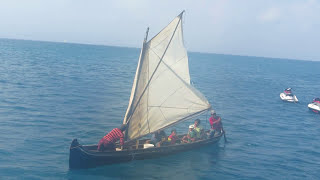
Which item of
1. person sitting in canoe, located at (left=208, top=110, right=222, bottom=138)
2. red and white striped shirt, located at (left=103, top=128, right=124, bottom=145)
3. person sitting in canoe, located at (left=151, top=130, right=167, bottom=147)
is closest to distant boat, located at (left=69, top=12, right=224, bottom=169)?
person sitting in canoe, located at (left=151, top=130, right=167, bottom=147)

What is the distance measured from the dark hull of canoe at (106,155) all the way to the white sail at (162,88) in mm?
1537

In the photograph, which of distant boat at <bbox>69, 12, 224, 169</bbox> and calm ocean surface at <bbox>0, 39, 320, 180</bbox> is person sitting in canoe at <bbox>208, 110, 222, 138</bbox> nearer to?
calm ocean surface at <bbox>0, 39, 320, 180</bbox>

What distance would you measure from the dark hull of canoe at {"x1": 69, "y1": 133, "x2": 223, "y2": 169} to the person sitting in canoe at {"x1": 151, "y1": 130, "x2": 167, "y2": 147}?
69cm

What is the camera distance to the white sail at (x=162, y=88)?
24000 millimetres

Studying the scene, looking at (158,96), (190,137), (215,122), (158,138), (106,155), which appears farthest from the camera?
(215,122)

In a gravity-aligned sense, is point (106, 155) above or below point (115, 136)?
below

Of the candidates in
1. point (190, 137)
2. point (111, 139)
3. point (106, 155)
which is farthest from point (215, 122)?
point (106, 155)

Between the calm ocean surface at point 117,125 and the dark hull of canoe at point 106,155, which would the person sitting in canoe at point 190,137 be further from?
the calm ocean surface at point 117,125

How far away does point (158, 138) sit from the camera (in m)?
25.5

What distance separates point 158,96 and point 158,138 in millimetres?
3698

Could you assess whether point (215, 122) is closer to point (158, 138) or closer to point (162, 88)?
point (158, 138)

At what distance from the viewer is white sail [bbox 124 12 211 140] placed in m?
24.0

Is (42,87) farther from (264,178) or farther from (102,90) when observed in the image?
(264,178)

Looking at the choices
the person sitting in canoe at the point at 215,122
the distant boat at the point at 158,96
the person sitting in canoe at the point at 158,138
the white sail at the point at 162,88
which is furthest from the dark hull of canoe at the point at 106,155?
the person sitting in canoe at the point at 215,122
